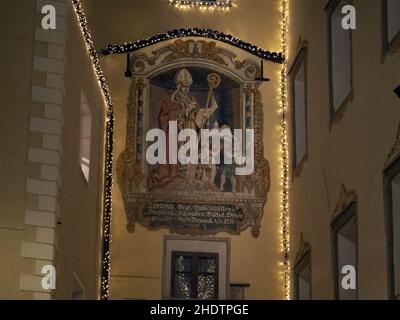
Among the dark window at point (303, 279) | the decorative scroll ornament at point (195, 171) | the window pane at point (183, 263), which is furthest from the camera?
the decorative scroll ornament at point (195, 171)

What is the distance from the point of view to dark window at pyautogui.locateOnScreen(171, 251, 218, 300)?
20.8 metres

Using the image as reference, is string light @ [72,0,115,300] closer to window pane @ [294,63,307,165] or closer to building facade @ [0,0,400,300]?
building facade @ [0,0,400,300]

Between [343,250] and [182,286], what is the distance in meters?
4.65

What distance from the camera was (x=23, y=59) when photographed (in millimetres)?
14688

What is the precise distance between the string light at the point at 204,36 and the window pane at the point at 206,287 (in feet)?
13.9

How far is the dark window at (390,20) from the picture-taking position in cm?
1467

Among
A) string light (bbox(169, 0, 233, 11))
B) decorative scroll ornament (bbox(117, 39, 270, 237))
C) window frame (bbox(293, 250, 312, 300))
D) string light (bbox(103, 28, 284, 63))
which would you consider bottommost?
window frame (bbox(293, 250, 312, 300))

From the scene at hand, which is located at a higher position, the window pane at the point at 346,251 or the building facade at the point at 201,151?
the building facade at the point at 201,151

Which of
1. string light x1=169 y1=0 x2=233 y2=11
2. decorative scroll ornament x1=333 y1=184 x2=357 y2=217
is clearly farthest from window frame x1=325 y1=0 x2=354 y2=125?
string light x1=169 y1=0 x2=233 y2=11

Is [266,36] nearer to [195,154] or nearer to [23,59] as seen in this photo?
[195,154]

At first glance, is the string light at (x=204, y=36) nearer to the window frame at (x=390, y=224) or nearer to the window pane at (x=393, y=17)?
the window pane at (x=393, y=17)

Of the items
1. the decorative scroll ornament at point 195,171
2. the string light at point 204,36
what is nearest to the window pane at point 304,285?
the decorative scroll ornament at point 195,171
